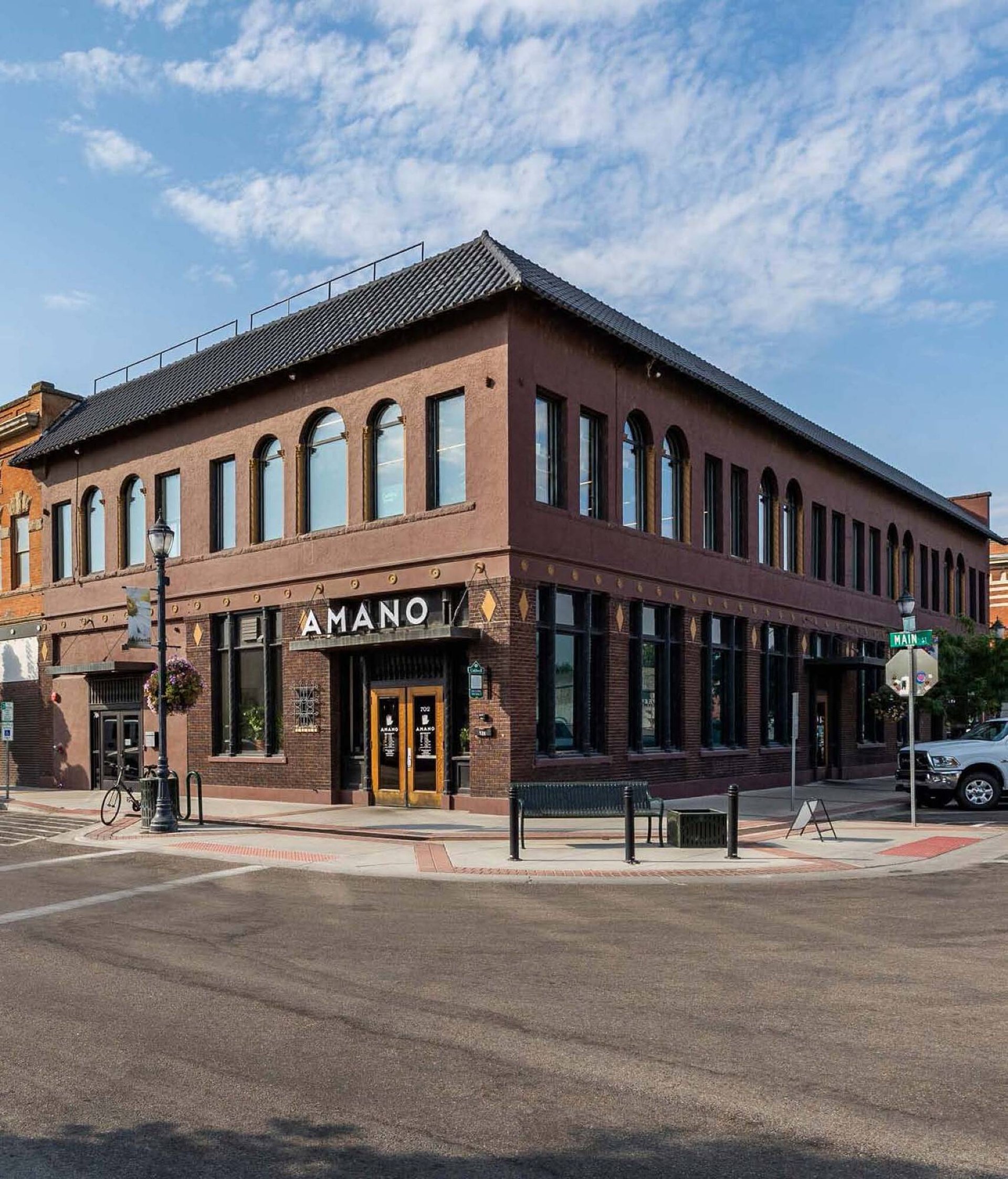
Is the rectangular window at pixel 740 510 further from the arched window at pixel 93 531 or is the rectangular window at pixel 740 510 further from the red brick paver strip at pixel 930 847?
the arched window at pixel 93 531

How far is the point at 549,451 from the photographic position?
21.9 meters

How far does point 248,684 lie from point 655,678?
9218mm

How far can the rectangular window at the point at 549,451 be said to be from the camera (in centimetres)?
2164

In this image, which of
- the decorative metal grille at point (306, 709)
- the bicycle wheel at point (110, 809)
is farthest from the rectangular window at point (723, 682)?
the bicycle wheel at point (110, 809)

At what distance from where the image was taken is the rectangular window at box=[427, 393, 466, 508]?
21578 mm

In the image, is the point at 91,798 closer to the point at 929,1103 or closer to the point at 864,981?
the point at 864,981

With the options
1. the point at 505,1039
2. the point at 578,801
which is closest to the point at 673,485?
the point at 578,801

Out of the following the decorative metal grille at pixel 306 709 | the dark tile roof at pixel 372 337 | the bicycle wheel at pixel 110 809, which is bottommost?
the bicycle wheel at pixel 110 809

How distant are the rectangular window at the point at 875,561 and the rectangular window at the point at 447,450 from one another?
1856 centimetres

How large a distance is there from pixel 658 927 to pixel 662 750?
14.1m

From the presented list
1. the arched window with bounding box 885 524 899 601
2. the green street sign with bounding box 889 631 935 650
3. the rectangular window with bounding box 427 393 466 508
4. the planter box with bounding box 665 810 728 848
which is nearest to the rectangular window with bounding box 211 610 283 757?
the rectangular window with bounding box 427 393 466 508

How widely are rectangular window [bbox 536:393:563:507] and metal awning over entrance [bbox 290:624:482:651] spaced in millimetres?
3141

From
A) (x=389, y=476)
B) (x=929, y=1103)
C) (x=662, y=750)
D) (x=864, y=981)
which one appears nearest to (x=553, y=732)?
(x=662, y=750)

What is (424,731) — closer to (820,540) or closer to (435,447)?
(435,447)
